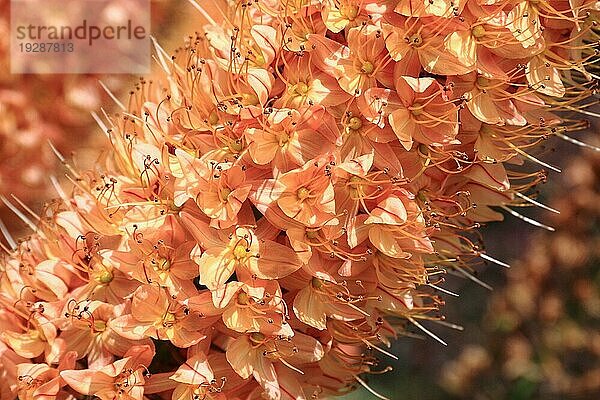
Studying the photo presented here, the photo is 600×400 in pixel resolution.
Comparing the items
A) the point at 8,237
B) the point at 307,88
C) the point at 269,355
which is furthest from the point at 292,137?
the point at 8,237

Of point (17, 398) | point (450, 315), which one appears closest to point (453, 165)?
point (17, 398)

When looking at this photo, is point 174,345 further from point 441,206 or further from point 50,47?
point 50,47

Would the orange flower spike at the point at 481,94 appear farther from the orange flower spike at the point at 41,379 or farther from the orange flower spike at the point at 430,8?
the orange flower spike at the point at 41,379

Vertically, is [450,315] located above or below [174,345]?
below

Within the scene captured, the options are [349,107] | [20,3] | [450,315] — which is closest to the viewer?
[349,107]

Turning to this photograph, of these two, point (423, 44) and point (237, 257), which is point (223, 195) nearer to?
point (237, 257)
